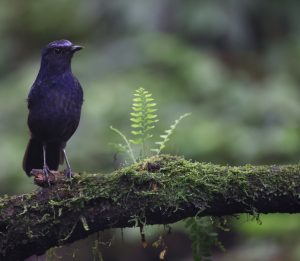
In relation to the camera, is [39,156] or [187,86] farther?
[187,86]

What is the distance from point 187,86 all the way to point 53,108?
422 cm

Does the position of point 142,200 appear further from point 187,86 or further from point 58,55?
point 187,86

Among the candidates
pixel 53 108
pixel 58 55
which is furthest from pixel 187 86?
pixel 53 108

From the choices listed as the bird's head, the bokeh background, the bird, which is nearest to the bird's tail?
the bird

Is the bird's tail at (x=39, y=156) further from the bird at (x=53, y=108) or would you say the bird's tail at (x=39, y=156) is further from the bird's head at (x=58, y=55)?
the bird's head at (x=58, y=55)

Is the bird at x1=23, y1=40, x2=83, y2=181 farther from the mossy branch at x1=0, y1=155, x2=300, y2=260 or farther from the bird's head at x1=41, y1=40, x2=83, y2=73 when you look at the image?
the mossy branch at x1=0, y1=155, x2=300, y2=260

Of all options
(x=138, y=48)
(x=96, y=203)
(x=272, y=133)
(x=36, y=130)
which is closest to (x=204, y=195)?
(x=96, y=203)

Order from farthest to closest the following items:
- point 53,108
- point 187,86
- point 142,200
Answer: point 187,86, point 53,108, point 142,200

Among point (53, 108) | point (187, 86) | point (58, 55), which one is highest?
point (58, 55)

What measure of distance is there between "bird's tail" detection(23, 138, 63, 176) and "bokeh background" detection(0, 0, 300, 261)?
1.94 m

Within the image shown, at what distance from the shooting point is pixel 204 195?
13.7 ft

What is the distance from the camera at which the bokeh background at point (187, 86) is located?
8531 mm

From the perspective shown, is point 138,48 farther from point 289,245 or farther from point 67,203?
point 67,203

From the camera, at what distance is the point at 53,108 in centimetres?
578
